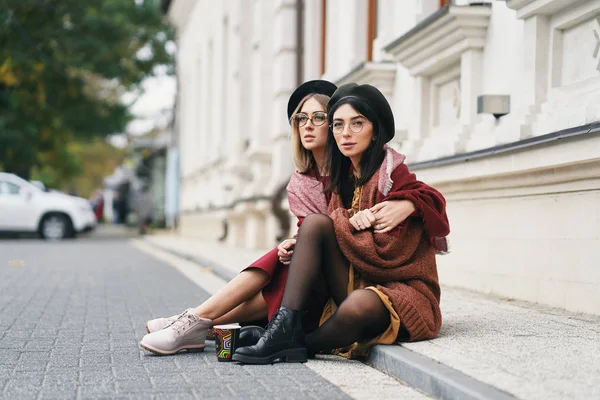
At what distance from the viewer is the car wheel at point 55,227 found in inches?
1001

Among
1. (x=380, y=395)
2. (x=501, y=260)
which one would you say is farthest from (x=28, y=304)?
(x=380, y=395)

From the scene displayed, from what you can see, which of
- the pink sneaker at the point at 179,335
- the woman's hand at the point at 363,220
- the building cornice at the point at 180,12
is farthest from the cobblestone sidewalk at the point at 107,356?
the building cornice at the point at 180,12

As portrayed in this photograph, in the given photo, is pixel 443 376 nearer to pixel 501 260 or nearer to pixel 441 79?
pixel 501 260

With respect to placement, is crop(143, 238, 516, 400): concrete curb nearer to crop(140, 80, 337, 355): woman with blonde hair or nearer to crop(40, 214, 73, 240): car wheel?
crop(140, 80, 337, 355): woman with blonde hair

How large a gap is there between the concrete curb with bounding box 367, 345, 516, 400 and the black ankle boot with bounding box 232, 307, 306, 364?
1.41 ft

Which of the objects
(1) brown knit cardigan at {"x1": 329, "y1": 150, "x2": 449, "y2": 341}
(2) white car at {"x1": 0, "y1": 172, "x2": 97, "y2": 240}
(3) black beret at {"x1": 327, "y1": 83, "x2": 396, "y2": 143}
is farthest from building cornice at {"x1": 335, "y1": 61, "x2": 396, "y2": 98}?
(2) white car at {"x1": 0, "y1": 172, "x2": 97, "y2": 240}

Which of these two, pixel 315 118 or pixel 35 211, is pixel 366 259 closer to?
pixel 315 118

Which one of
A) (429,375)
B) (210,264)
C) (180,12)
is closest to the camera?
(429,375)

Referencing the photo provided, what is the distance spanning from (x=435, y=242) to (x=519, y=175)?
Answer: 2408mm

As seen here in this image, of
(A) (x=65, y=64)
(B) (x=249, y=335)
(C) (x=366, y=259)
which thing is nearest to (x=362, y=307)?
(C) (x=366, y=259)

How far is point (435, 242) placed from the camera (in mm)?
5203

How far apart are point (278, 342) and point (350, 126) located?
1.18 meters

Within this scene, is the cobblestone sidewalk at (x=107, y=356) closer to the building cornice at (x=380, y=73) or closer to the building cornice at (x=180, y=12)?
the building cornice at (x=380, y=73)

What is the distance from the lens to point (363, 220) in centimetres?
500
